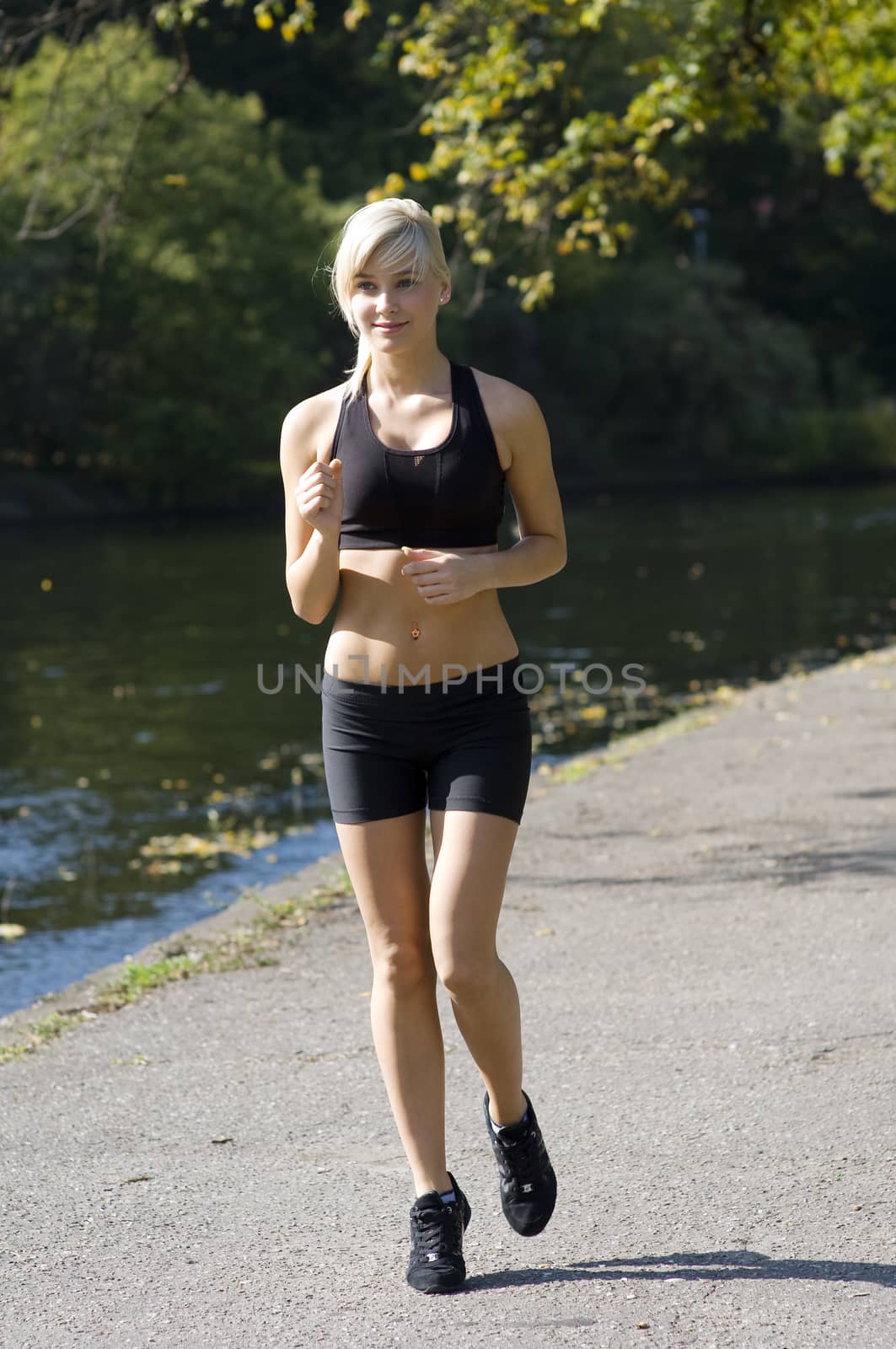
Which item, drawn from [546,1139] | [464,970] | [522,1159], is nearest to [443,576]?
[464,970]

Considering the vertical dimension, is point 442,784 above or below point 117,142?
below

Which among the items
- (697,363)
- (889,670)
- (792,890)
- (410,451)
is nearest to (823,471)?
(697,363)

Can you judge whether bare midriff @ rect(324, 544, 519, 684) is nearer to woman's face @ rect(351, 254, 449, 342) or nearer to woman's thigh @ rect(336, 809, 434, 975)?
woman's thigh @ rect(336, 809, 434, 975)

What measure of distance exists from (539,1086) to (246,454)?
39477 mm

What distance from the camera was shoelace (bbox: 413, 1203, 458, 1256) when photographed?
141 inches

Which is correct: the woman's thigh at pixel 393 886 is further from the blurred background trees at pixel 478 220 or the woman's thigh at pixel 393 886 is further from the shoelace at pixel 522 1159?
the blurred background trees at pixel 478 220

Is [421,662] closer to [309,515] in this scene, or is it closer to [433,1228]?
[309,515]

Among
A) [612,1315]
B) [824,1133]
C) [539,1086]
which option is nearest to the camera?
[612,1315]

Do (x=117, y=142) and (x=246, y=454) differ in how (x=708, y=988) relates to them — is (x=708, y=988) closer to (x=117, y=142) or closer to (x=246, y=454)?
(x=117, y=142)

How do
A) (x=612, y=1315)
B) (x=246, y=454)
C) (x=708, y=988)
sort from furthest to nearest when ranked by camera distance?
(x=246, y=454)
(x=708, y=988)
(x=612, y=1315)

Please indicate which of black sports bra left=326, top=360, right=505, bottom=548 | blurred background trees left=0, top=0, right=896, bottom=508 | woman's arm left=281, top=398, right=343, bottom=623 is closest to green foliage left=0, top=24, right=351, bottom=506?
blurred background trees left=0, top=0, right=896, bottom=508

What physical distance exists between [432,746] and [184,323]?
39.7 meters

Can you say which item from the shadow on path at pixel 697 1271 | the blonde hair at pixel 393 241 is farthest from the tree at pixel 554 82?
the shadow on path at pixel 697 1271

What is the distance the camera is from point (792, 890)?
690 cm
